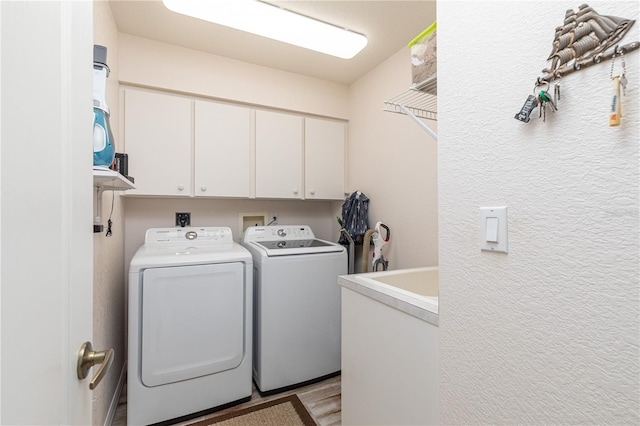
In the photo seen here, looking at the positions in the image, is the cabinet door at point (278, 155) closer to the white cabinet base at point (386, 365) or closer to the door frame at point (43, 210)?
the white cabinet base at point (386, 365)

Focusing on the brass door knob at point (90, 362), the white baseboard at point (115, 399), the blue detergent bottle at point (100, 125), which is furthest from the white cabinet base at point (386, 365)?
the white baseboard at point (115, 399)

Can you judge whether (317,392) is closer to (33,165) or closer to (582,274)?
(582,274)

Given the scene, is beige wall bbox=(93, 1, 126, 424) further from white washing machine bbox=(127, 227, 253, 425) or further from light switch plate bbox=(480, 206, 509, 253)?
light switch plate bbox=(480, 206, 509, 253)

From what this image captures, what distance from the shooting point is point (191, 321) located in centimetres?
181

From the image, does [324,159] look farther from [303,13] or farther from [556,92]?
[556,92]

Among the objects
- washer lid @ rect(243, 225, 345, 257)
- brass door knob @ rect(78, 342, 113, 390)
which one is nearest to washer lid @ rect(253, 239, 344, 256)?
washer lid @ rect(243, 225, 345, 257)

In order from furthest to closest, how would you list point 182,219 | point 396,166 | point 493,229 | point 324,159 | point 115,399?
point 324,159, point 182,219, point 396,166, point 115,399, point 493,229

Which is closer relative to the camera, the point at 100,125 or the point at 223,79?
the point at 100,125

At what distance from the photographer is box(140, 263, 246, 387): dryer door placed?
1.71 metres

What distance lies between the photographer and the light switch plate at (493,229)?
708mm

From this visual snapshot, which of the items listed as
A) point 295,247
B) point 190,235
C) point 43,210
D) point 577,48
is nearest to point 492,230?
point 577,48

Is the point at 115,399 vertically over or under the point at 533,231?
under

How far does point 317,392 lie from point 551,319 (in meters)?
1.87

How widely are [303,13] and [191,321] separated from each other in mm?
2035
